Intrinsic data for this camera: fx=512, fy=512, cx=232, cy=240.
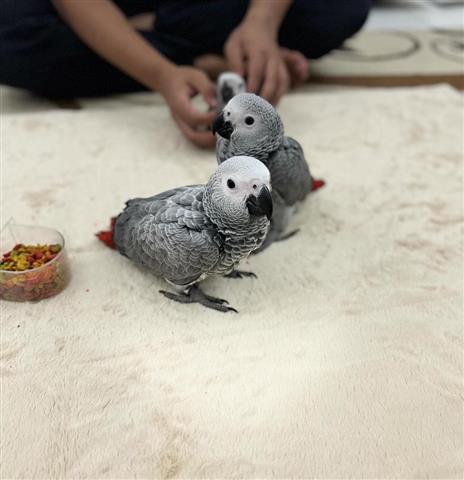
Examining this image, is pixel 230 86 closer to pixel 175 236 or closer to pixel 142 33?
pixel 142 33

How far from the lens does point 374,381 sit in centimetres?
76

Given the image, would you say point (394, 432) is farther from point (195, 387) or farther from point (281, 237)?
point (281, 237)

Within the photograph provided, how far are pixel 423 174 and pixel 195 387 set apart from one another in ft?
2.59

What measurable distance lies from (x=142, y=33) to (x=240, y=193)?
3.34 feet

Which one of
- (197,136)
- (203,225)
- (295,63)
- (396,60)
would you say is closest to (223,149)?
(203,225)

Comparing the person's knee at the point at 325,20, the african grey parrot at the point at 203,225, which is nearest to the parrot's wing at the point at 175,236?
the african grey parrot at the point at 203,225

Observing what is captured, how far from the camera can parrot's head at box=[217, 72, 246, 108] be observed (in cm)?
122

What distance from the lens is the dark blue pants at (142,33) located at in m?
1.39

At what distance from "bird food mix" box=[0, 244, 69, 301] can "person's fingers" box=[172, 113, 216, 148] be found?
0.48 meters

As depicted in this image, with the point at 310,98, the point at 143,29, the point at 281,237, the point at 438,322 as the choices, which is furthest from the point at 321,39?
the point at 438,322

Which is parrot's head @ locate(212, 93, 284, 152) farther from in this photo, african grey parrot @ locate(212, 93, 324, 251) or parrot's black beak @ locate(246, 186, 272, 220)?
parrot's black beak @ locate(246, 186, 272, 220)

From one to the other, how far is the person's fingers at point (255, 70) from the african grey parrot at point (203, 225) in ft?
1.68

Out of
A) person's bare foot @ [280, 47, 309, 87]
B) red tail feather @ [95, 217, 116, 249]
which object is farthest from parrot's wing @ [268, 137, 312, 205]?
person's bare foot @ [280, 47, 309, 87]

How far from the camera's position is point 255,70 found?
48.3 inches
